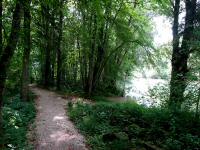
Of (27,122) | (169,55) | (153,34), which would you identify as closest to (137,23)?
(169,55)

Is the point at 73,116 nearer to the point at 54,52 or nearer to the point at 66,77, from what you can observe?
the point at 54,52

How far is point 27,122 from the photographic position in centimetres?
1164

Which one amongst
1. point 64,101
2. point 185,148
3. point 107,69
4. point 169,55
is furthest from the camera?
point 107,69

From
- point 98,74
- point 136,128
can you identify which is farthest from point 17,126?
point 98,74

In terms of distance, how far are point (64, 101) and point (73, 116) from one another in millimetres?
4921

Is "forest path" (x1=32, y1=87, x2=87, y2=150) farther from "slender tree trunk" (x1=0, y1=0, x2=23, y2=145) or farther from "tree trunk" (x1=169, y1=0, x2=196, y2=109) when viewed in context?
"tree trunk" (x1=169, y1=0, x2=196, y2=109)

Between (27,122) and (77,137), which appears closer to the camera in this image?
(77,137)

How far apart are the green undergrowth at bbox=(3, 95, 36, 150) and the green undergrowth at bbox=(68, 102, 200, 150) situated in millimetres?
1842

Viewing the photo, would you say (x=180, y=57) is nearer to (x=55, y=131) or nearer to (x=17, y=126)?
(x=55, y=131)

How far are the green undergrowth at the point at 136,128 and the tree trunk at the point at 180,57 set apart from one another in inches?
27.7

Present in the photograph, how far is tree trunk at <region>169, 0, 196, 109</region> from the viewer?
11.5 metres

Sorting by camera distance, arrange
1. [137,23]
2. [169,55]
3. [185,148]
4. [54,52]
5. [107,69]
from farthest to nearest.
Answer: [54,52]
[107,69]
[137,23]
[169,55]
[185,148]

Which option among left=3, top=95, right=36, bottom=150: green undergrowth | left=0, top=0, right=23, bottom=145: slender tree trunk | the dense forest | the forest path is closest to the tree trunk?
the dense forest

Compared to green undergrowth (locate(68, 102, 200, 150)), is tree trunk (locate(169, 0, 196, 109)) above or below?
above
